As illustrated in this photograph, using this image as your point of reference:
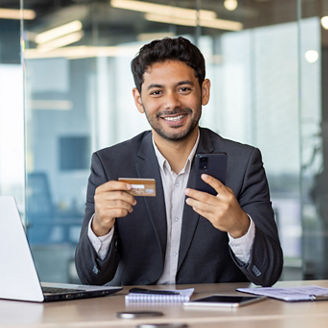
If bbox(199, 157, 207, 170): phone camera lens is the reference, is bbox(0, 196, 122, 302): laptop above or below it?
below

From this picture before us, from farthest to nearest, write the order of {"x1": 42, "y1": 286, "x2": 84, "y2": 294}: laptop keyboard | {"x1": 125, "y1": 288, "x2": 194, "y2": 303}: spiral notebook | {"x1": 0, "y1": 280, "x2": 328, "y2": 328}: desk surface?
{"x1": 42, "y1": 286, "x2": 84, "y2": 294}: laptop keyboard, {"x1": 125, "y1": 288, "x2": 194, "y2": 303}: spiral notebook, {"x1": 0, "y1": 280, "x2": 328, "y2": 328}: desk surface

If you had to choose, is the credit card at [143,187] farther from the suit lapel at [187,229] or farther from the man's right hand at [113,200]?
the suit lapel at [187,229]

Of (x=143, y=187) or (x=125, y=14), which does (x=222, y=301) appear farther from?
(x=125, y=14)

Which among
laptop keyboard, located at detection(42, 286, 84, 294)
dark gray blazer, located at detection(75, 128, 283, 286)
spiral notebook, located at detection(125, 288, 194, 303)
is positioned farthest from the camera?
dark gray blazer, located at detection(75, 128, 283, 286)

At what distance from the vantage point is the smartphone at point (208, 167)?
2.36 m

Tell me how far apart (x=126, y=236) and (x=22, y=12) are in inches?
135

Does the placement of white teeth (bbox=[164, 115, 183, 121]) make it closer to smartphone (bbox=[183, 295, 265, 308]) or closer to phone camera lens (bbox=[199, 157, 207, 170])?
phone camera lens (bbox=[199, 157, 207, 170])

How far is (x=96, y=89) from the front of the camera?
5875mm

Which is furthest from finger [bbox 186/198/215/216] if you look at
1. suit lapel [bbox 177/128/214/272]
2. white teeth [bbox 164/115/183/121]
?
white teeth [bbox 164/115/183/121]

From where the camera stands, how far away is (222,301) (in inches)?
82.7

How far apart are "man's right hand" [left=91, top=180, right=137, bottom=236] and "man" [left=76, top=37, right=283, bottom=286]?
118mm

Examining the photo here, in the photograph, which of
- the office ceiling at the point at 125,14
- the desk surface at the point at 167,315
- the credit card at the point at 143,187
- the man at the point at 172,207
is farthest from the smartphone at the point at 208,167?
the office ceiling at the point at 125,14

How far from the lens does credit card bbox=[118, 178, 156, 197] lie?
2297 millimetres

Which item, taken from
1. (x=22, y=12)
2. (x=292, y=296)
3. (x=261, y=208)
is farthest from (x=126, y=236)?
(x=22, y=12)
